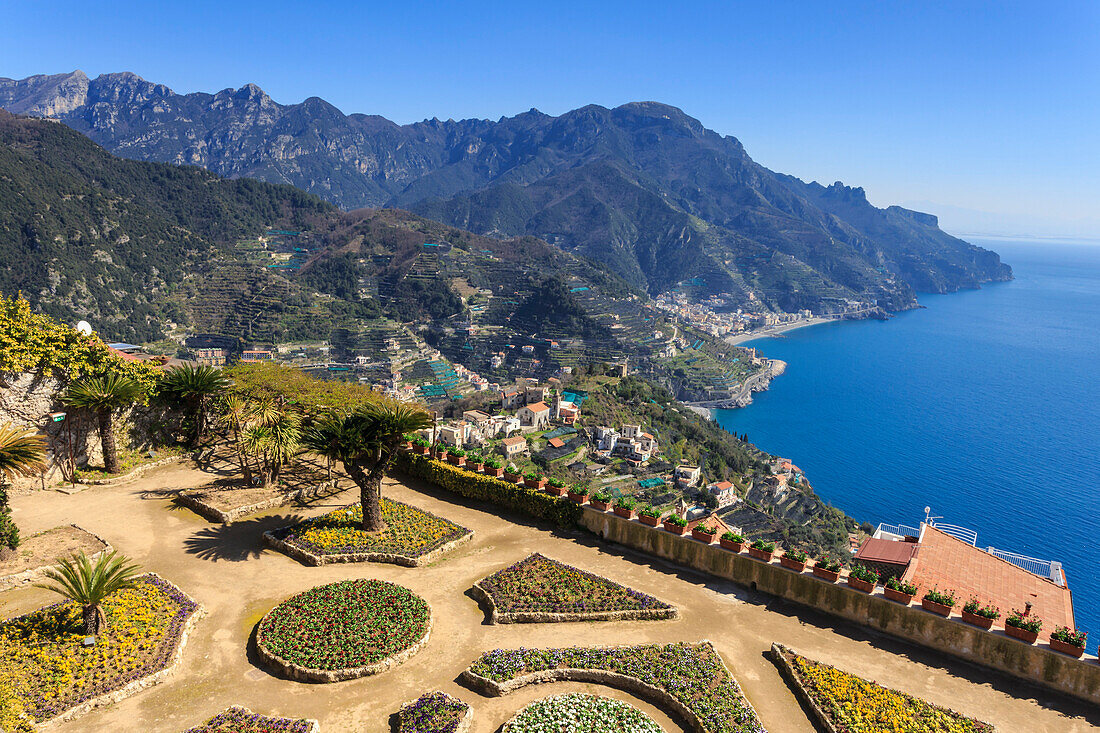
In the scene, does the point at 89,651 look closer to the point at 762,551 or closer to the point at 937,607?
the point at 762,551

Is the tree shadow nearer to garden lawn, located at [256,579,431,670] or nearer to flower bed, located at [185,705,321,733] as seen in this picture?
garden lawn, located at [256,579,431,670]

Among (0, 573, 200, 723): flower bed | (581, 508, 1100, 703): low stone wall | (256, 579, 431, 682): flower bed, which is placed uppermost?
(581, 508, 1100, 703): low stone wall

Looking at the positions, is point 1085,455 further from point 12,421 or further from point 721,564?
point 12,421

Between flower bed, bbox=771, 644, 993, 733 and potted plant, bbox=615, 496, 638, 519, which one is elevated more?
potted plant, bbox=615, 496, 638, 519

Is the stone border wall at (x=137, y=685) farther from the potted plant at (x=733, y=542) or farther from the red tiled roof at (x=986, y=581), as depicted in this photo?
the red tiled roof at (x=986, y=581)

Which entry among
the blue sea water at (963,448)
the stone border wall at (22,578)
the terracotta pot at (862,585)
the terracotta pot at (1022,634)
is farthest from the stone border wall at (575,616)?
the blue sea water at (963,448)

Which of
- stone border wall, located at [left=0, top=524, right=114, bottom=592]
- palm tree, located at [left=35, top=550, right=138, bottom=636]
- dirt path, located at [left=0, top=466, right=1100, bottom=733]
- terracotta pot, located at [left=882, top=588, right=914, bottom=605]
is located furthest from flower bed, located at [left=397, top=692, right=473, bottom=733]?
terracotta pot, located at [left=882, top=588, right=914, bottom=605]

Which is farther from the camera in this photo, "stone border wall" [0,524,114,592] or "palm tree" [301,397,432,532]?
"palm tree" [301,397,432,532]
